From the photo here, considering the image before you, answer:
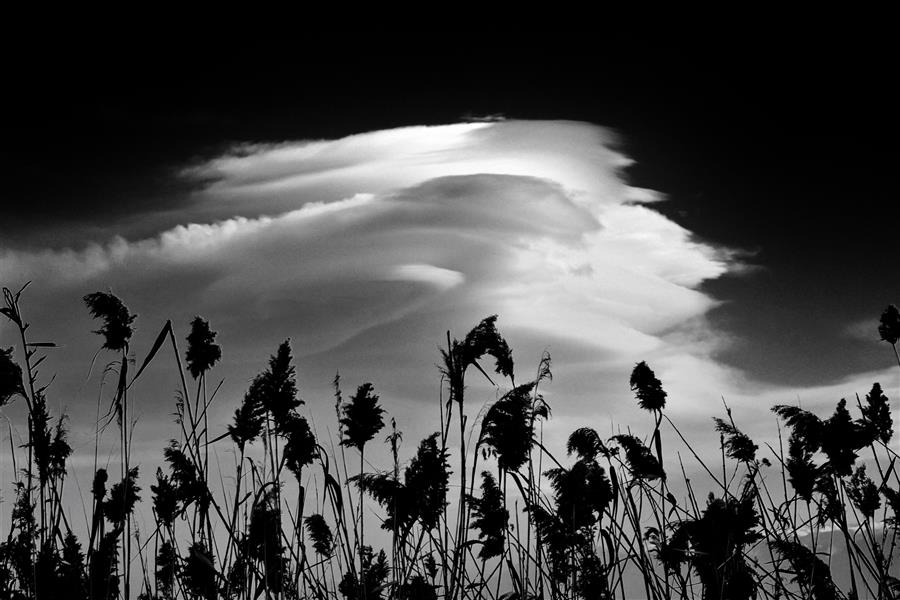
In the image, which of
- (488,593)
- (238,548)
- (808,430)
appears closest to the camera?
(238,548)

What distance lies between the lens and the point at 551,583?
4559mm

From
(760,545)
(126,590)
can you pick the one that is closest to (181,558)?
(126,590)

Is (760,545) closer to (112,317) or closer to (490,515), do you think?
(490,515)

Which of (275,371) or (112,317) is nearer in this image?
(112,317)

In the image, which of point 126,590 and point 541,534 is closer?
point 126,590

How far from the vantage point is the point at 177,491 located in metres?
4.54

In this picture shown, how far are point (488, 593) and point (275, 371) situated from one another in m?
1.91

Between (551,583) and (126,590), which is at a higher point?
(126,590)

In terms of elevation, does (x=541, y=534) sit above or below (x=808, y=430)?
below

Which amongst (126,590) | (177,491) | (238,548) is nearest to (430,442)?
(238,548)

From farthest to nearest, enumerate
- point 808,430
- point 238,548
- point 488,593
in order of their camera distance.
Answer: point 808,430, point 488,593, point 238,548

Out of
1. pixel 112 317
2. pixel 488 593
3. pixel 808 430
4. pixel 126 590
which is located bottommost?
pixel 488 593

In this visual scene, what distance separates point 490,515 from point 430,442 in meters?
0.77

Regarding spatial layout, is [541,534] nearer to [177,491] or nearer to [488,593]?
[488,593]
